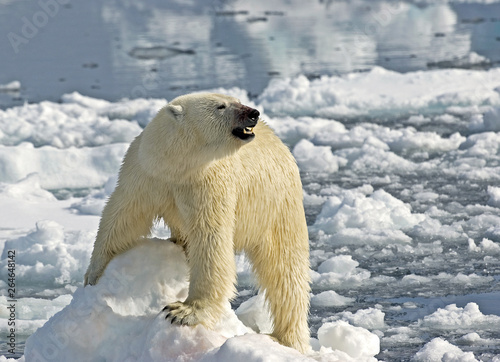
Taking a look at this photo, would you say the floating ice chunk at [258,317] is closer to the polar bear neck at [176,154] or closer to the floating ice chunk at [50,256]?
the polar bear neck at [176,154]

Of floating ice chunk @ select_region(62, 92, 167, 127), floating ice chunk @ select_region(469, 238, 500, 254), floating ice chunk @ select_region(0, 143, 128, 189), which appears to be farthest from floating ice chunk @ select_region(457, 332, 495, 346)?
floating ice chunk @ select_region(62, 92, 167, 127)

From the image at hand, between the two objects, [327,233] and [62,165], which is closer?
[327,233]

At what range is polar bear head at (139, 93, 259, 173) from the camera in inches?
122

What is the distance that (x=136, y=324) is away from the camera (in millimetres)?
3275

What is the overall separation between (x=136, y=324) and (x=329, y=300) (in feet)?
5.62

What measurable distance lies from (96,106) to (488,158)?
472cm

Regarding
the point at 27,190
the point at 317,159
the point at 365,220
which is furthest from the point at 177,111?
the point at 317,159

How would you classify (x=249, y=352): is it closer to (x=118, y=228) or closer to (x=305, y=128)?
(x=118, y=228)

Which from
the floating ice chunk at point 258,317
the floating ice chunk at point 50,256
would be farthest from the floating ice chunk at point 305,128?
the floating ice chunk at point 258,317

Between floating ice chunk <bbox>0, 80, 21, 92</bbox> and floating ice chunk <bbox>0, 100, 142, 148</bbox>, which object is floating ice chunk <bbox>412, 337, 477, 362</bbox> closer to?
floating ice chunk <bbox>0, 100, 142, 148</bbox>

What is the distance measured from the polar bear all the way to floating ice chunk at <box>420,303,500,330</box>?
40.2 inches

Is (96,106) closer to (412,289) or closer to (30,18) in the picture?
(412,289)

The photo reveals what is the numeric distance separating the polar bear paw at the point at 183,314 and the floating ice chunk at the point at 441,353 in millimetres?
1308
